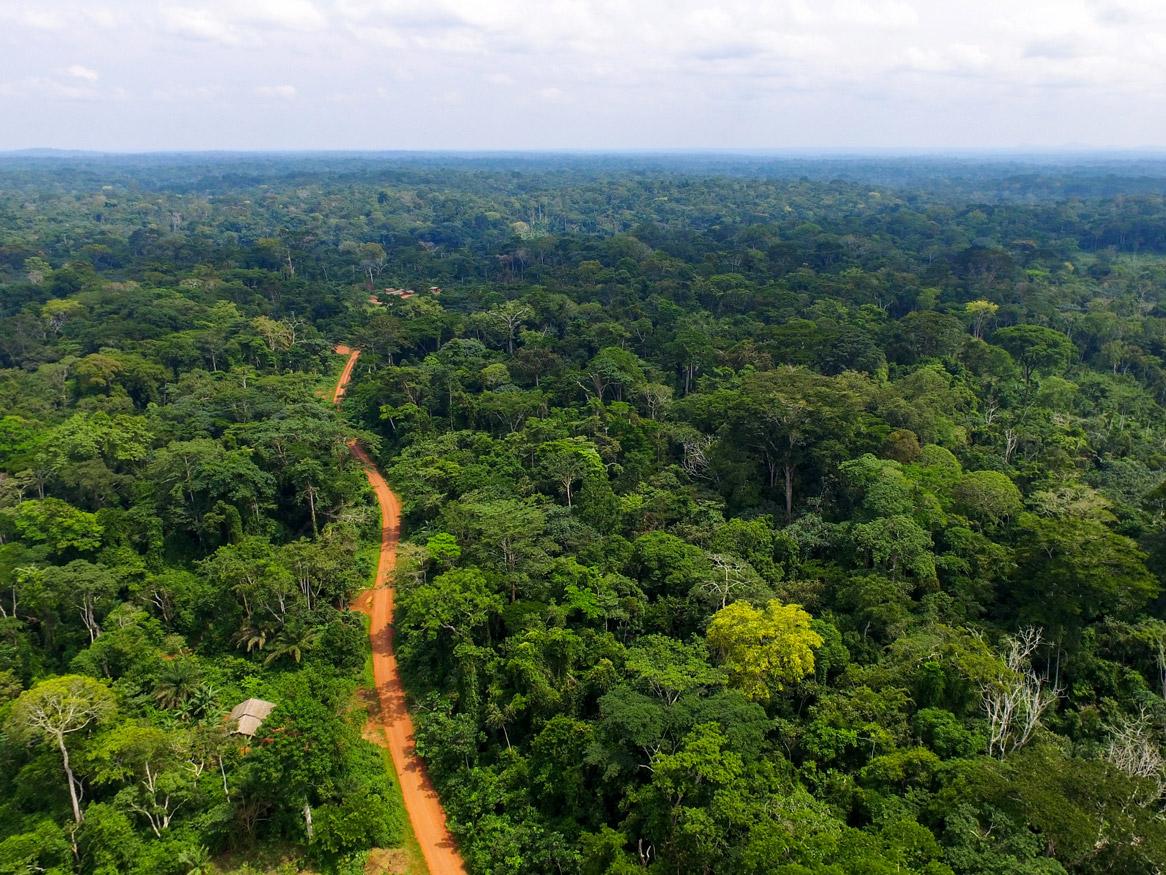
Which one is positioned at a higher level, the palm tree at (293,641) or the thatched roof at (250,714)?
the palm tree at (293,641)

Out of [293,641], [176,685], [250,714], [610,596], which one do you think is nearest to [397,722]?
[250,714]

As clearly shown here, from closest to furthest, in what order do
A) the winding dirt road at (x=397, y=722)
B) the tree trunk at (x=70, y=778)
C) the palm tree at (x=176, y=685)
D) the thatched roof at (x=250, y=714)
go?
the tree trunk at (x=70, y=778)
the winding dirt road at (x=397, y=722)
the thatched roof at (x=250, y=714)
the palm tree at (x=176, y=685)

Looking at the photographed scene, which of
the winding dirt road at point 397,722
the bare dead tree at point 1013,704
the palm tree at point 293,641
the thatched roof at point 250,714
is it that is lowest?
the winding dirt road at point 397,722

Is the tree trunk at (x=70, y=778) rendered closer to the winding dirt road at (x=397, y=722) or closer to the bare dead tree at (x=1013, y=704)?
the winding dirt road at (x=397, y=722)

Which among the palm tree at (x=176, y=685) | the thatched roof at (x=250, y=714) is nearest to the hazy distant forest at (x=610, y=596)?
the palm tree at (x=176, y=685)

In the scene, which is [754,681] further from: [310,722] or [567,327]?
[567,327]

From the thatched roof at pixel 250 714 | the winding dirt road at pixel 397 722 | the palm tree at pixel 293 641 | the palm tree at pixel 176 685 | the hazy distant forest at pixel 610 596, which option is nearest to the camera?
the hazy distant forest at pixel 610 596

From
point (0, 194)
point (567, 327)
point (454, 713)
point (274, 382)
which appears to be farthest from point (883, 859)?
point (0, 194)
